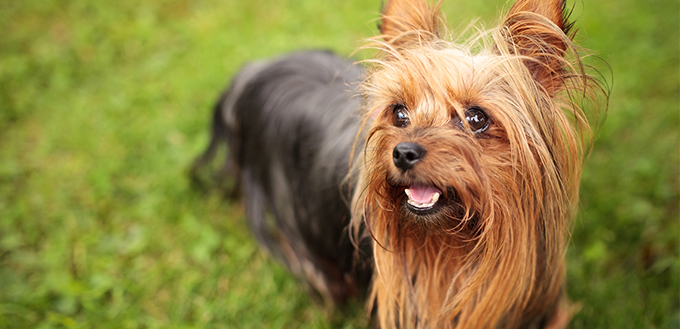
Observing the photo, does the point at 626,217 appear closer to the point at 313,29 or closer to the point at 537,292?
the point at 537,292

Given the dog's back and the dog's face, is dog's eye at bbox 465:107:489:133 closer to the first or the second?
the dog's face

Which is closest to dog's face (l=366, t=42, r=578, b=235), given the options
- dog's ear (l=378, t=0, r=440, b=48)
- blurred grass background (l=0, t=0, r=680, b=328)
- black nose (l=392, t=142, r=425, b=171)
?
black nose (l=392, t=142, r=425, b=171)

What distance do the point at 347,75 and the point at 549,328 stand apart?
1.47 m

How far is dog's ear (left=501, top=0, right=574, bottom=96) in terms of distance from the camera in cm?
123

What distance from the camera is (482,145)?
1.32 meters

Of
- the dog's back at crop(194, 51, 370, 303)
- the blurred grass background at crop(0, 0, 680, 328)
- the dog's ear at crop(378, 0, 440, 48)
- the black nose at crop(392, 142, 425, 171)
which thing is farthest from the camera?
the blurred grass background at crop(0, 0, 680, 328)

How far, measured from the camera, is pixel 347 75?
2.18 meters

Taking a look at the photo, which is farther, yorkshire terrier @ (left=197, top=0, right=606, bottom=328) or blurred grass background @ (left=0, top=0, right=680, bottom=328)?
blurred grass background @ (left=0, top=0, right=680, bottom=328)

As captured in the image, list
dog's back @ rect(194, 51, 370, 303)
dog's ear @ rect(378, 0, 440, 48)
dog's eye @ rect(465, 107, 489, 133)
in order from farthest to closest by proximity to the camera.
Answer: dog's back @ rect(194, 51, 370, 303), dog's ear @ rect(378, 0, 440, 48), dog's eye @ rect(465, 107, 489, 133)

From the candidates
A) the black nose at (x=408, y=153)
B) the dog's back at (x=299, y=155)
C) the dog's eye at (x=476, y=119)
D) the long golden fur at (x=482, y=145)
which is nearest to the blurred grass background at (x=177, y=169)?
the dog's back at (x=299, y=155)

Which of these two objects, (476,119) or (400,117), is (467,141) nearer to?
(476,119)

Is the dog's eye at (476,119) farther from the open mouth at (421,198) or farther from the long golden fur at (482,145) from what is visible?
the open mouth at (421,198)

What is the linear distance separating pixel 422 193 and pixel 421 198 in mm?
16

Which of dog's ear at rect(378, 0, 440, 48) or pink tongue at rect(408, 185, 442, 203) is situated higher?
dog's ear at rect(378, 0, 440, 48)
